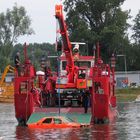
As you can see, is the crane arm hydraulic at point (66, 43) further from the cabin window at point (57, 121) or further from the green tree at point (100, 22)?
the green tree at point (100, 22)

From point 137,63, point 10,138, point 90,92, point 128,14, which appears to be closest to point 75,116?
point 90,92

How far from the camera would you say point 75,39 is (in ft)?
334

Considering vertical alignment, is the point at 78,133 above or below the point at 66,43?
below

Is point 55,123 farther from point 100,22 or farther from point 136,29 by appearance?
point 136,29

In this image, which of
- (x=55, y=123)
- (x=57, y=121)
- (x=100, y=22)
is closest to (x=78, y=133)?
(x=55, y=123)

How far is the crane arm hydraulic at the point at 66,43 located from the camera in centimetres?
3294

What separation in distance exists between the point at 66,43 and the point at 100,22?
7137 cm

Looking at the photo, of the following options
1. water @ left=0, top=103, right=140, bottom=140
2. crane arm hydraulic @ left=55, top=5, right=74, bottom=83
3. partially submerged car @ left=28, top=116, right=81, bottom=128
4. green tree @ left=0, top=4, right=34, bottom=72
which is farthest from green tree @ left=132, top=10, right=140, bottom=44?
partially submerged car @ left=28, top=116, right=81, bottom=128

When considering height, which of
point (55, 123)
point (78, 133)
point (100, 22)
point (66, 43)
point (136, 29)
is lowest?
point (78, 133)

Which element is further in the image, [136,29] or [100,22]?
[136,29]

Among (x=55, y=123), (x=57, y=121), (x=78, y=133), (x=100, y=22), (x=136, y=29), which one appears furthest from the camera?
(x=136, y=29)

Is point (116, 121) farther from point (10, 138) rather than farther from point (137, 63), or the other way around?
point (137, 63)

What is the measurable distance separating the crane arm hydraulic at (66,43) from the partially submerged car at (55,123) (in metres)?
4.08

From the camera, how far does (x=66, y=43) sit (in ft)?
115
